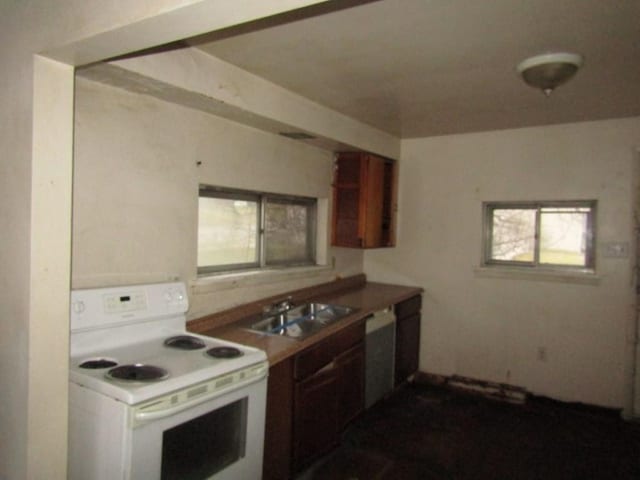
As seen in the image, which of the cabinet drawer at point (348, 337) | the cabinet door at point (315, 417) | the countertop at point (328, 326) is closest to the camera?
the countertop at point (328, 326)

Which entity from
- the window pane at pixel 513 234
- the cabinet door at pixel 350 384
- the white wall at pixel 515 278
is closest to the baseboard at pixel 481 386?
the white wall at pixel 515 278

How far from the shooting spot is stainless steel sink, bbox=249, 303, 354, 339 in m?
2.77

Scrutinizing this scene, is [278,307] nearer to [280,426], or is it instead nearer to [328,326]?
[328,326]

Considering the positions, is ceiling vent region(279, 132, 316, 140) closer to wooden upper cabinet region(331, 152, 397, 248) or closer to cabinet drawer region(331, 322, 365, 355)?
wooden upper cabinet region(331, 152, 397, 248)

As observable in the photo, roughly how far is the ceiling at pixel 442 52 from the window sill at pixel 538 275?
1207 mm

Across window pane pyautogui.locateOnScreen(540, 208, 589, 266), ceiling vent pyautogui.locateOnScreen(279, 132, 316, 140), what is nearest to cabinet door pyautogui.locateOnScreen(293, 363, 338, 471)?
ceiling vent pyautogui.locateOnScreen(279, 132, 316, 140)

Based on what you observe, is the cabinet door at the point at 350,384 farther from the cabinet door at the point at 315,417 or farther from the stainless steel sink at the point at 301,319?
the stainless steel sink at the point at 301,319

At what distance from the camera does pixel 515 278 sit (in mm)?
3604

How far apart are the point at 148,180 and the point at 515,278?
2.90 metres

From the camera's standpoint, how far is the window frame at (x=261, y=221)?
2.70 metres

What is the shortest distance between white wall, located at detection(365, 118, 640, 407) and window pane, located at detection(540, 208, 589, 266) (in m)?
0.16

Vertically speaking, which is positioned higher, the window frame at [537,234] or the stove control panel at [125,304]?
the window frame at [537,234]

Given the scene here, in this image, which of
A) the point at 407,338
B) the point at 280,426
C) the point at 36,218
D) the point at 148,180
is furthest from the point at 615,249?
the point at 36,218

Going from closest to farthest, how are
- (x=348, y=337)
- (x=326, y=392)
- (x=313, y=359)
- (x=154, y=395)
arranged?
(x=154, y=395)
(x=313, y=359)
(x=326, y=392)
(x=348, y=337)
